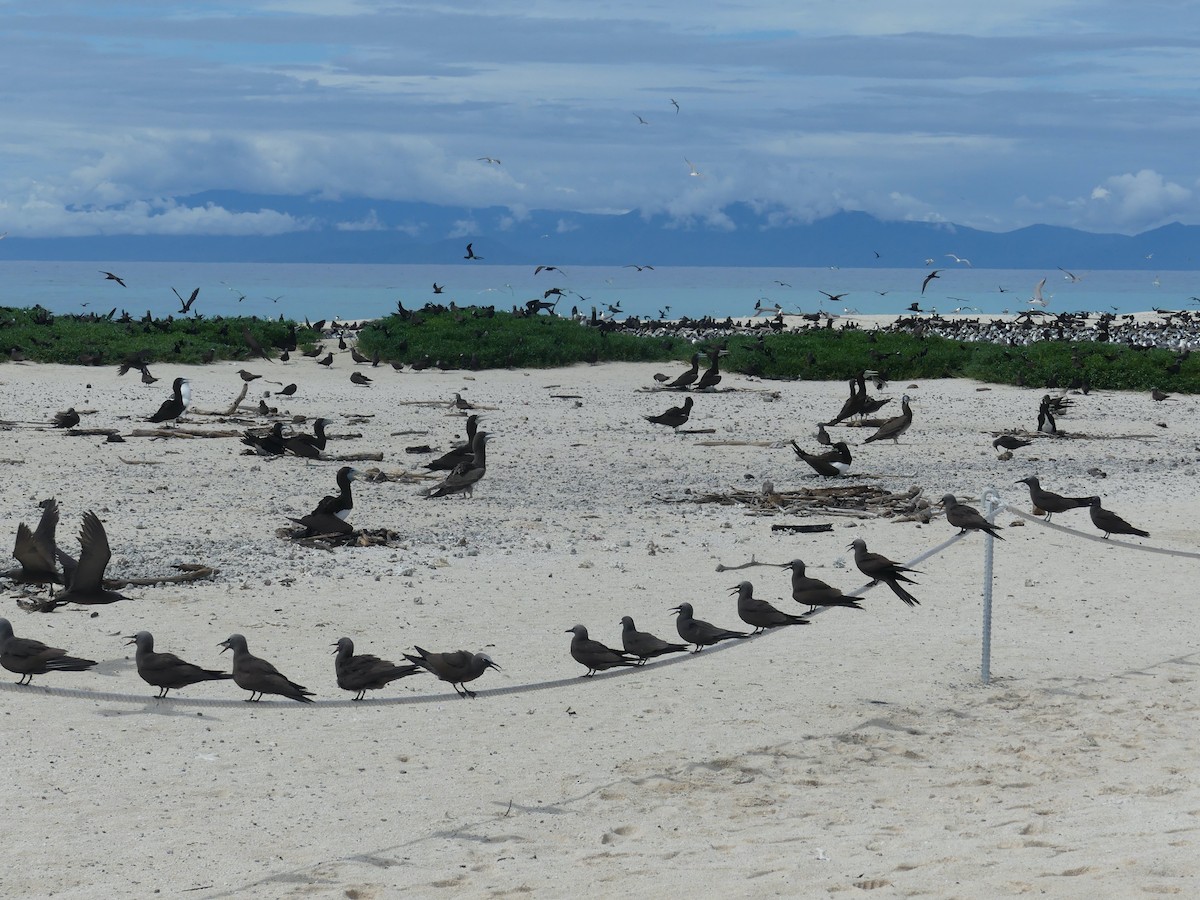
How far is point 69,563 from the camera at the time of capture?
9.62 meters

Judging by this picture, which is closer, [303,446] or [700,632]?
[700,632]

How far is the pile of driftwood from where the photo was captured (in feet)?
44.7

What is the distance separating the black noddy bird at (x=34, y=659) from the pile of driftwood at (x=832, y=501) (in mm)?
7507

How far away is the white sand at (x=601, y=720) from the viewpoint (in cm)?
556

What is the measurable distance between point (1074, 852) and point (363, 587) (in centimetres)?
647

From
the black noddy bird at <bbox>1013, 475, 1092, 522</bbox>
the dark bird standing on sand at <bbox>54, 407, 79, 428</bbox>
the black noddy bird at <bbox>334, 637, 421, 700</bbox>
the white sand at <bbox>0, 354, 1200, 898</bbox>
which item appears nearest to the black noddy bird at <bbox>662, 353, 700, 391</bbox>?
the white sand at <bbox>0, 354, 1200, 898</bbox>

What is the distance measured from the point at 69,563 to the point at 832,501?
7489mm

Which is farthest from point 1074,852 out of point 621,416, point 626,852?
point 621,416

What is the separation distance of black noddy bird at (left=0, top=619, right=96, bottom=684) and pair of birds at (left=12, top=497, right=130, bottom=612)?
1016 mm

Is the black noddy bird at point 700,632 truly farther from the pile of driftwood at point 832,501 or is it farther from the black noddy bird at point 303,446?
the black noddy bird at point 303,446

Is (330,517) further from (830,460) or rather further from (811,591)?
(830,460)

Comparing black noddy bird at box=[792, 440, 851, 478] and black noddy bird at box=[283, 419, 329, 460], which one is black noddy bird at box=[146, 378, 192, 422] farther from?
black noddy bird at box=[792, 440, 851, 478]

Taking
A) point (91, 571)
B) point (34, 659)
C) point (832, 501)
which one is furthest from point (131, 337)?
point (34, 659)

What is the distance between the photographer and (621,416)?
22.6 meters
